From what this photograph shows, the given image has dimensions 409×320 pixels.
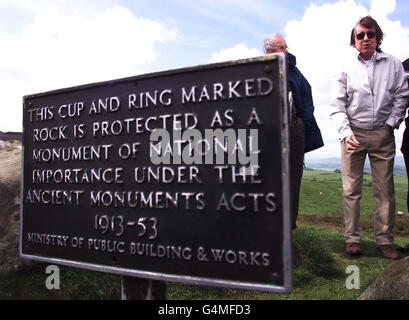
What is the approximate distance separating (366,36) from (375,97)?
66 cm

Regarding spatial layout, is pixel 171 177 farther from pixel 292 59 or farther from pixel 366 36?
pixel 366 36

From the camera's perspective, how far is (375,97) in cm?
402

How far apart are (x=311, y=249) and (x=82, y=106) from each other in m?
2.77

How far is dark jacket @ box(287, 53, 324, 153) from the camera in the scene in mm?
4012

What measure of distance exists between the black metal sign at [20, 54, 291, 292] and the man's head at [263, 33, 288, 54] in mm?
2048

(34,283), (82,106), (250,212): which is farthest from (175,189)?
(34,283)

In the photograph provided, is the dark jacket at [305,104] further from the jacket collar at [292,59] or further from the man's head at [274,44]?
the man's head at [274,44]

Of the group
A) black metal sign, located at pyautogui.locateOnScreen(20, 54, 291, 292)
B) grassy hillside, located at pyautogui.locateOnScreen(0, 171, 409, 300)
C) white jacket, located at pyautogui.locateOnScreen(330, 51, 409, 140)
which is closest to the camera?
black metal sign, located at pyautogui.locateOnScreen(20, 54, 291, 292)

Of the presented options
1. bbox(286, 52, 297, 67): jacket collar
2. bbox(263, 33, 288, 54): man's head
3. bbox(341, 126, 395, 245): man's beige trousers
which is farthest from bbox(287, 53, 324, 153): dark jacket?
bbox(341, 126, 395, 245): man's beige trousers

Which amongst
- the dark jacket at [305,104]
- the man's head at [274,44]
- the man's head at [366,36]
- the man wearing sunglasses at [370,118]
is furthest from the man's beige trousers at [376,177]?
the man's head at [274,44]

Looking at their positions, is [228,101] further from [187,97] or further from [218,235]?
[218,235]

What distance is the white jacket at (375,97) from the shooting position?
401 centimetres

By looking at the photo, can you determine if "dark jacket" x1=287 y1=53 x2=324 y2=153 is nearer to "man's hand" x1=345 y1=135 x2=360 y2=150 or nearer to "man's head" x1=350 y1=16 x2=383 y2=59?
"man's hand" x1=345 y1=135 x2=360 y2=150
